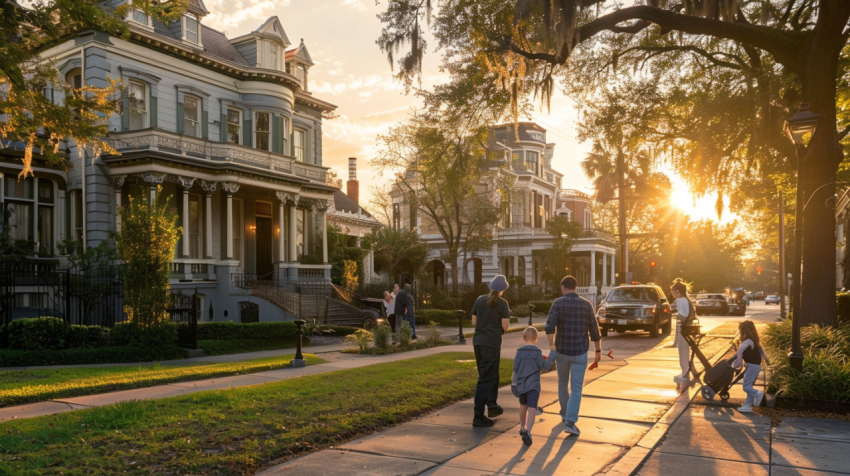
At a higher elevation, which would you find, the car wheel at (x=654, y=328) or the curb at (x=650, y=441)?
the curb at (x=650, y=441)

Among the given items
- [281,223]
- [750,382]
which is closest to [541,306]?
[281,223]

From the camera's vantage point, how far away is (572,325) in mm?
8023

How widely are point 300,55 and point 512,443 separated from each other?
27.8 meters

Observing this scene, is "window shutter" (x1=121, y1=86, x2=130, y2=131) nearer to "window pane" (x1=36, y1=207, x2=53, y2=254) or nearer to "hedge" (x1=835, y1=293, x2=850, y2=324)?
"window pane" (x1=36, y1=207, x2=53, y2=254)

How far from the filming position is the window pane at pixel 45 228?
22.6 meters

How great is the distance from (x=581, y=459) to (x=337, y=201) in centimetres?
4080

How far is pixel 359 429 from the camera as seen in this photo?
310 inches

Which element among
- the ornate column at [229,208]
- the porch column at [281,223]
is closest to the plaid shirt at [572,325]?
the ornate column at [229,208]

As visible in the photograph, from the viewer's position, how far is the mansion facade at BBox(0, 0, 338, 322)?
22188 millimetres

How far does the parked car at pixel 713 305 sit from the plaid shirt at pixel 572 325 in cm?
3871

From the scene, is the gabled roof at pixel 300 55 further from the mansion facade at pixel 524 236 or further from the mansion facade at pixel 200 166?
the mansion facade at pixel 524 236

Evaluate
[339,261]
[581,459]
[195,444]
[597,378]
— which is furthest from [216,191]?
[581,459]

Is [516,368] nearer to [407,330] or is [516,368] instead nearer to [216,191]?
[407,330]

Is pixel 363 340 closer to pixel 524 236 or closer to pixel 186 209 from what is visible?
pixel 186 209
